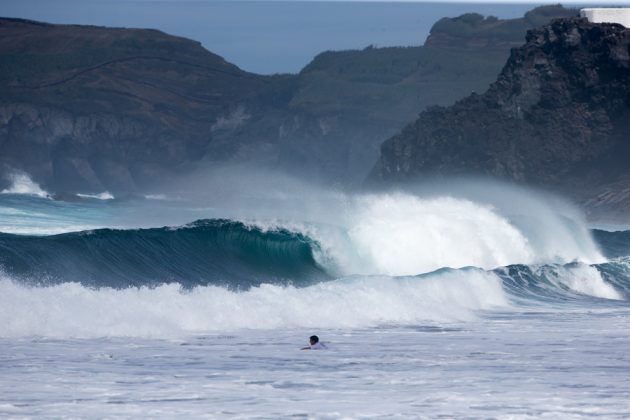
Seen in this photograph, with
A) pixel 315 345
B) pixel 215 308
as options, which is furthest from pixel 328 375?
pixel 215 308

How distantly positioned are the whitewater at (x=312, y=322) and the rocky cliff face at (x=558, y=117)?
49.3m

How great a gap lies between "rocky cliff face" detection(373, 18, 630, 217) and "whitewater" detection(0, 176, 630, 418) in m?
49.3

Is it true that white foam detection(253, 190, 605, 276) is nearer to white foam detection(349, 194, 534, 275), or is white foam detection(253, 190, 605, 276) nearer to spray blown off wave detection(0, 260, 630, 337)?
white foam detection(349, 194, 534, 275)

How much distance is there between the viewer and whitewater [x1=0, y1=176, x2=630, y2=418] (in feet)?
55.7

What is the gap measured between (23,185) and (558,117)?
4677cm

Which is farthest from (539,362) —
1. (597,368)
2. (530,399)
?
(530,399)

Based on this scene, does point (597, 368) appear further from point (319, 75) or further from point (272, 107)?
point (319, 75)

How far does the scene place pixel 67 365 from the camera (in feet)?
61.2

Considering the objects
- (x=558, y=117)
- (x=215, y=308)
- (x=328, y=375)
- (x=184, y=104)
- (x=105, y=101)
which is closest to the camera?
(x=328, y=375)

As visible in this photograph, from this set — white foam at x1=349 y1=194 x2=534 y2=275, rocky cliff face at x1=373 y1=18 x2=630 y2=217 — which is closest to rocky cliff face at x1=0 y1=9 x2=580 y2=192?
rocky cliff face at x1=373 y1=18 x2=630 y2=217

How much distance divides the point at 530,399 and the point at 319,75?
441 feet

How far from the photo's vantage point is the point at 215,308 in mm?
23734

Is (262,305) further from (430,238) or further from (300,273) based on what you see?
(430,238)

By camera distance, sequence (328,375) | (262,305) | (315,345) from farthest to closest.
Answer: (262,305)
(315,345)
(328,375)
